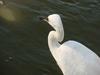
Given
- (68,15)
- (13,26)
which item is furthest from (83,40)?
(13,26)

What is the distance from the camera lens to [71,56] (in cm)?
915

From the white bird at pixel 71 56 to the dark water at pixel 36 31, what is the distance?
1.03 metres

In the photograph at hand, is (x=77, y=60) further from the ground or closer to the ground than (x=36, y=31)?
further from the ground

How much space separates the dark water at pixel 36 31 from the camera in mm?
10352

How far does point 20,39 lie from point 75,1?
2.88 m

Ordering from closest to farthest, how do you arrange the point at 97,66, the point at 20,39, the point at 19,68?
the point at 97,66
the point at 19,68
the point at 20,39

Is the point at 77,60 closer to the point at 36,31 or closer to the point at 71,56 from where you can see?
the point at 71,56

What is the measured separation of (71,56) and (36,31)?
105 inches

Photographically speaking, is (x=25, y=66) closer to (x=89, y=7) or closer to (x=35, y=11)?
(x=35, y=11)

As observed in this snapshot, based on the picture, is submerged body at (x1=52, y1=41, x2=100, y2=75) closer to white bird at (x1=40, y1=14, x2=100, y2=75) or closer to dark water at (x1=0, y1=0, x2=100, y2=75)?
white bird at (x1=40, y1=14, x2=100, y2=75)

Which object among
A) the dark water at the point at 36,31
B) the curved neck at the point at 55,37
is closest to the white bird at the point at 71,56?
the curved neck at the point at 55,37

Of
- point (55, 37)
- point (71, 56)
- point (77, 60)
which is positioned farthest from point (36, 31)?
point (77, 60)

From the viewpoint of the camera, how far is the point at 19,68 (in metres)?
10.2

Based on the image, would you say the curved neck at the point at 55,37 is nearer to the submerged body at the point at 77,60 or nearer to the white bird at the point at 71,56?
the white bird at the point at 71,56
